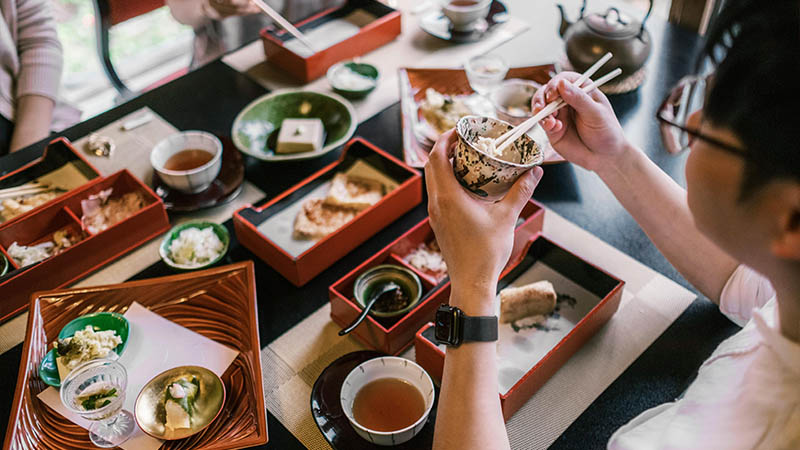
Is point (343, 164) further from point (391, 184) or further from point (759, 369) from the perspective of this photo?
point (759, 369)

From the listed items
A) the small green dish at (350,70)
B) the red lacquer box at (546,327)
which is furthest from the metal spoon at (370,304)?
the small green dish at (350,70)

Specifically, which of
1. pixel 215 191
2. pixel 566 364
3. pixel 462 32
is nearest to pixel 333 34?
pixel 462 32

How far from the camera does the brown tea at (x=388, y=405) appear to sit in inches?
46.6

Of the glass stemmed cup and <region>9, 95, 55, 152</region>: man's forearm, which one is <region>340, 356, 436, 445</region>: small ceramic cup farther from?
<region>9, 95, 55, 152</region>: man's forearm

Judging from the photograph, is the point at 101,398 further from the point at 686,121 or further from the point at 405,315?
the point at 686,121

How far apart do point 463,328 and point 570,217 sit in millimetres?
744

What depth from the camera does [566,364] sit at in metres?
1.35

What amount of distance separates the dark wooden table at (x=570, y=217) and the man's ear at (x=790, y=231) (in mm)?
616

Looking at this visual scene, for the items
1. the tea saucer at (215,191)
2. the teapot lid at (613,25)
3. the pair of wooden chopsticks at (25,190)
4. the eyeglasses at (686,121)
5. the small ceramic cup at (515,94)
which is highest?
the eyeglasses at (686,121)

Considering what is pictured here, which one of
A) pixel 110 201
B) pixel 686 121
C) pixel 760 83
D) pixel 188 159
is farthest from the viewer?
pixel 188 159

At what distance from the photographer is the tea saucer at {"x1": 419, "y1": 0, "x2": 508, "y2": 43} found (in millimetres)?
2408

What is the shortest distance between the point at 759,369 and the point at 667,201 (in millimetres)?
602

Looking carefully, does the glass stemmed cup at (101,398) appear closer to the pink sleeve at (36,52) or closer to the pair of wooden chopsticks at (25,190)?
the pair of wooden chopsticks at (25,190)

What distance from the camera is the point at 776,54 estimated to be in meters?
0.67
